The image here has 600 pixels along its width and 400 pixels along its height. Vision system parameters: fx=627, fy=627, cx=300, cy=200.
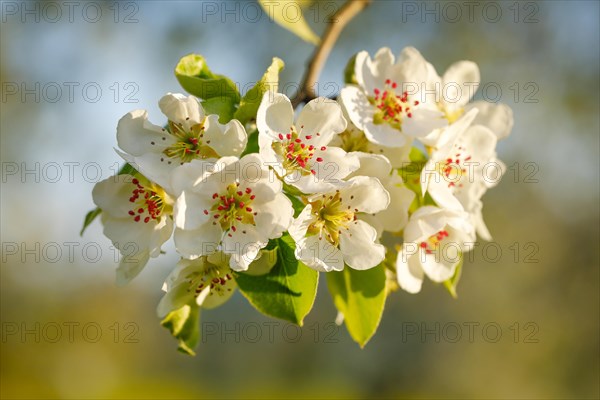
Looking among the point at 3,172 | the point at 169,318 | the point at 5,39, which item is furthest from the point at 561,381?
the point at 169,318

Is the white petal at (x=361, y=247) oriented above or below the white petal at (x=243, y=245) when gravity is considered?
above

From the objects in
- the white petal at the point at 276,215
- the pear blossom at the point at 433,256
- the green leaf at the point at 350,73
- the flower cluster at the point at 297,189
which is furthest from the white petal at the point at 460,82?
the white petal at the point at 276,215

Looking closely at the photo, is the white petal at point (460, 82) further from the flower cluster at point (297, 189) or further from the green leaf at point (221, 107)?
the green leaf at point (221, 107)

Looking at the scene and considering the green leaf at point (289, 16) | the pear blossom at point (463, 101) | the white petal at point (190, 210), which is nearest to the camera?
the white petal at point (190, 210)

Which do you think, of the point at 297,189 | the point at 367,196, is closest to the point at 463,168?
the point at 367,196

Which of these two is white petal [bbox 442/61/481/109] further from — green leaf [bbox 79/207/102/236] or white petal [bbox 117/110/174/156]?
green leaf [bbox 79/207/102/236]

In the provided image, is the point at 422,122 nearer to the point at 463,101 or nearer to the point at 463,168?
the point at 463,168

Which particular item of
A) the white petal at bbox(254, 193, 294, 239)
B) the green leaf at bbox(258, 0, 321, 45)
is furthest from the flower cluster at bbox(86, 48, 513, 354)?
the green leaf at bbox(258, 0, 321, 45)
